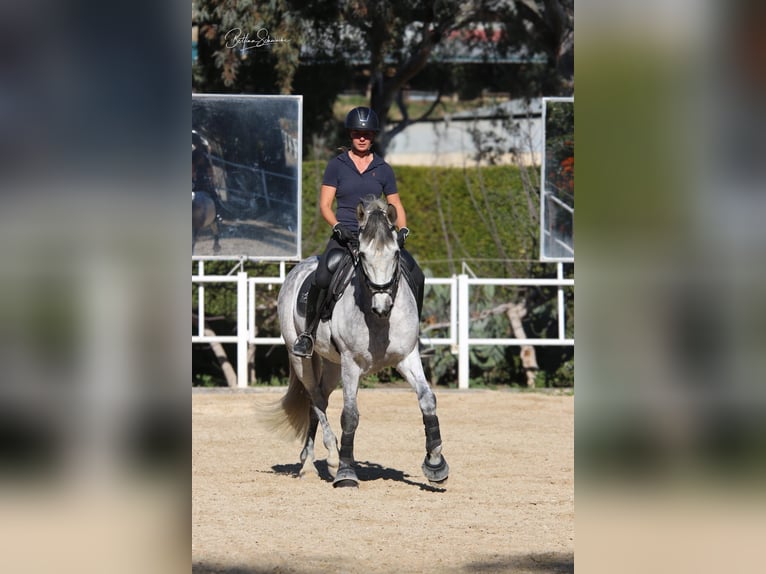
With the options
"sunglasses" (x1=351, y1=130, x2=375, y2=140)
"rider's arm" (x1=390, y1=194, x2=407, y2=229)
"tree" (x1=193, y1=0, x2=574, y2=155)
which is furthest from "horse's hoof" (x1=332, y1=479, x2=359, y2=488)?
"tree" (x1=193, y1=0, x2=574, y2=155)

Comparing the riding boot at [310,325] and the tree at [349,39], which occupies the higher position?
the tree at [349,39]

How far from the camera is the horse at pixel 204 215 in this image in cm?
1399

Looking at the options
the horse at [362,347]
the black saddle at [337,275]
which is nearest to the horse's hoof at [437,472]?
the horse at [362,347]

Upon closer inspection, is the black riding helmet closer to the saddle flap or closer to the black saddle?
the black saddle

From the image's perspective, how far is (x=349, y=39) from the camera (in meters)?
17.2

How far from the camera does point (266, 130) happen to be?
47.4 ft

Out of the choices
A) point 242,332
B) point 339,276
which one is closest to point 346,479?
point 339,276

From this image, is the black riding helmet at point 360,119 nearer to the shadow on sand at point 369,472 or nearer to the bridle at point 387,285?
the bridle at point 387,285

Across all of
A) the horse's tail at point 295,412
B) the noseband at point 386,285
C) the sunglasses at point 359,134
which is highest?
the sunglasses at point 359,134

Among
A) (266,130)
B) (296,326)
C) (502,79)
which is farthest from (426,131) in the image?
(296,326)

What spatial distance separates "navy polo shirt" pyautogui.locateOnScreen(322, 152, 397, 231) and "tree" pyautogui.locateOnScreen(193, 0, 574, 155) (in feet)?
22.6

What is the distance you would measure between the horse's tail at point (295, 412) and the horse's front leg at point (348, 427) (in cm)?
91

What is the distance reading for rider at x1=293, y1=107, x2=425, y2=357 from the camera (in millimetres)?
7613
